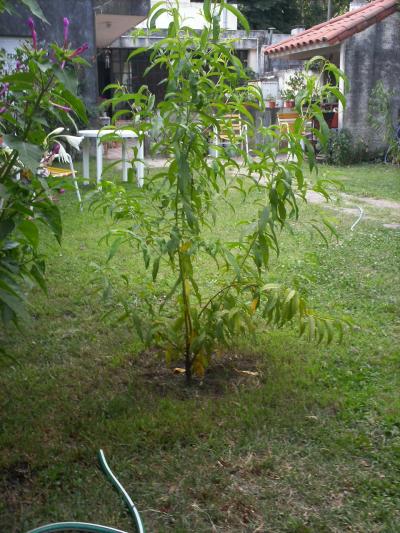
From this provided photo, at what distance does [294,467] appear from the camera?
2564 millimetres

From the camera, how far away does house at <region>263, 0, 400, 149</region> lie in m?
13.3

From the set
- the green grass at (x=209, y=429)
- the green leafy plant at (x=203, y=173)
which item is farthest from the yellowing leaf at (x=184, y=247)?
the green grass at (x=209, y=429)

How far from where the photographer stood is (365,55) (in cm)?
1355

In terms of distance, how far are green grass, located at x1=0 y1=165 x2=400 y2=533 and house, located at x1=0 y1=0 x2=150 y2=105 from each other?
28.6 feet

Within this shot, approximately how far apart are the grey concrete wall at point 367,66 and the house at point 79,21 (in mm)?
4510

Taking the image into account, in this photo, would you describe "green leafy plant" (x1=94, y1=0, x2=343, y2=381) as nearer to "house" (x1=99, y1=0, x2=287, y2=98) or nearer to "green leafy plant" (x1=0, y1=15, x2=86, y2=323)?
"green leafy plant" (x1=0, y1=15, x2=86, y2=323)

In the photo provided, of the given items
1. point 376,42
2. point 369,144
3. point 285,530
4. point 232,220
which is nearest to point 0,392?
point 285,530

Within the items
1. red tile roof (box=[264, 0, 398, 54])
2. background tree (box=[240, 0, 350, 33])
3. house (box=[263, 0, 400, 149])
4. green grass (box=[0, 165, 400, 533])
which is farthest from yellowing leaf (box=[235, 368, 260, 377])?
background tree (box=[240, 0, 350, 33])

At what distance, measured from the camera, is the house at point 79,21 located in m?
11.7

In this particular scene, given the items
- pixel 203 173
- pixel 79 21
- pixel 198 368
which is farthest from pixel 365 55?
pixel 198 368

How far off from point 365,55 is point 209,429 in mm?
12372

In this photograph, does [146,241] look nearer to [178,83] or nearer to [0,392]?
[178,83]

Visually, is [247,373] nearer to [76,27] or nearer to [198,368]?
[198,368]

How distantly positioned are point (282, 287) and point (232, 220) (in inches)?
168
